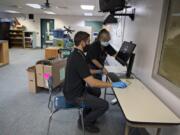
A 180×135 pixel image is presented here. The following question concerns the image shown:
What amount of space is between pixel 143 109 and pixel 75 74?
0.91 metres

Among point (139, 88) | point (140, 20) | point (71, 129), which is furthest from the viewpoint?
point (140, 20)

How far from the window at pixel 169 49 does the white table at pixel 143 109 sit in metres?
0.23

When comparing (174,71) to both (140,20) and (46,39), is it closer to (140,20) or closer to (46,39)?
(140,20)

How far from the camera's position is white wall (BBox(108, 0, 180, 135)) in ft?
6.05

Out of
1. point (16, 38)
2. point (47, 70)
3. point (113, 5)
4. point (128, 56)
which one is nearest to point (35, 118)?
point (47, 70)

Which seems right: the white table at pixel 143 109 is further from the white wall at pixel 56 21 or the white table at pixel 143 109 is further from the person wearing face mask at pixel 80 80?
the white wall at pixel 56 21

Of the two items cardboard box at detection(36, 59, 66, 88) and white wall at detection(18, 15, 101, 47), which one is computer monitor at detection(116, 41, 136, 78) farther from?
white wall at detection(18, 15, 101, 47)

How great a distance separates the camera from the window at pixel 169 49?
1.79 m

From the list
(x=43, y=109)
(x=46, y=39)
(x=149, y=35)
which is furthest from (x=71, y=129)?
(x=46, y=39)

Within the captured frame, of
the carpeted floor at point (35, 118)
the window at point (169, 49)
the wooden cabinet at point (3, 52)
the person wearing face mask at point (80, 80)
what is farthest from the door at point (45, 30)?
the window at point (169, 49)

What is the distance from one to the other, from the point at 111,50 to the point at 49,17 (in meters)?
9.86

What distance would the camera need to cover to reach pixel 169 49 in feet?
6.40

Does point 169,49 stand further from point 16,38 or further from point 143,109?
point 16,38

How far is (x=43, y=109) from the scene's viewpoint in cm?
308
